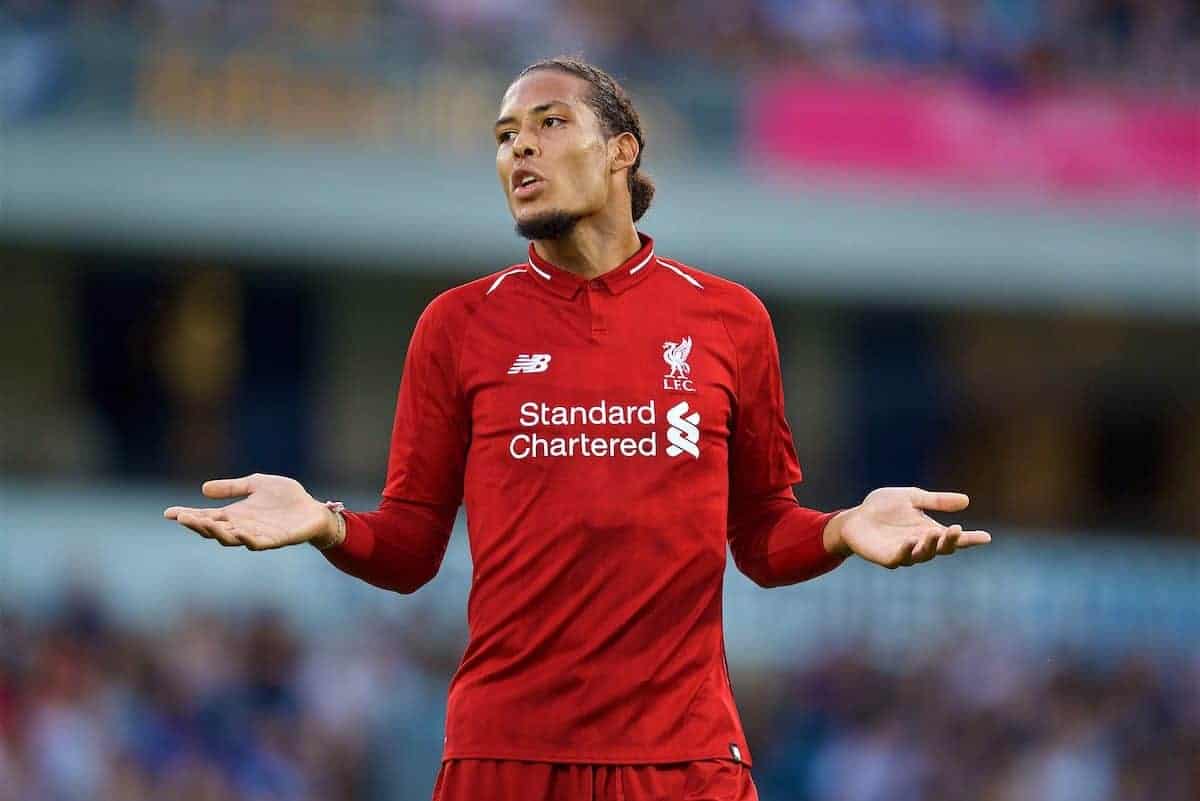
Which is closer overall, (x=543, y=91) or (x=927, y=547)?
(x=927, y=547)

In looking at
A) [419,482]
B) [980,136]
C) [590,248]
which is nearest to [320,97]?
[980,136]

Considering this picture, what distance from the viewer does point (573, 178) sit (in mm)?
4727

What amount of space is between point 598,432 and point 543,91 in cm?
79

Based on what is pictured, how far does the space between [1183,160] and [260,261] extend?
7.46 metres

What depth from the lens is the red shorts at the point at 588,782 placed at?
4.33 m

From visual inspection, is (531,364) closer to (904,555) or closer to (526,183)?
(526,183)

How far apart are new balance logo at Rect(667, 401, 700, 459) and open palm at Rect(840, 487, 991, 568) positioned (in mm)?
351

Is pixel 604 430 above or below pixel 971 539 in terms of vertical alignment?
above

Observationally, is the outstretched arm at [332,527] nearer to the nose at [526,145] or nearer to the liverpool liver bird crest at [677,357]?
the liverpool liver bird crest at [677,357]

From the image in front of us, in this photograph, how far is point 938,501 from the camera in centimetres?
438

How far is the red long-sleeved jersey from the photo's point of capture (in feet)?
14.4

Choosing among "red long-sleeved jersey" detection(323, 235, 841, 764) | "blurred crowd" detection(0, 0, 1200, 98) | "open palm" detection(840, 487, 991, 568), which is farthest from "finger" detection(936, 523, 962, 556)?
"blurred crowd" detection(0, 0, 1200, 98)

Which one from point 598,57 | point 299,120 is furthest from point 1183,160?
point 299,120

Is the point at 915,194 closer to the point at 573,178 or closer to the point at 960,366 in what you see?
the point at 960,366
